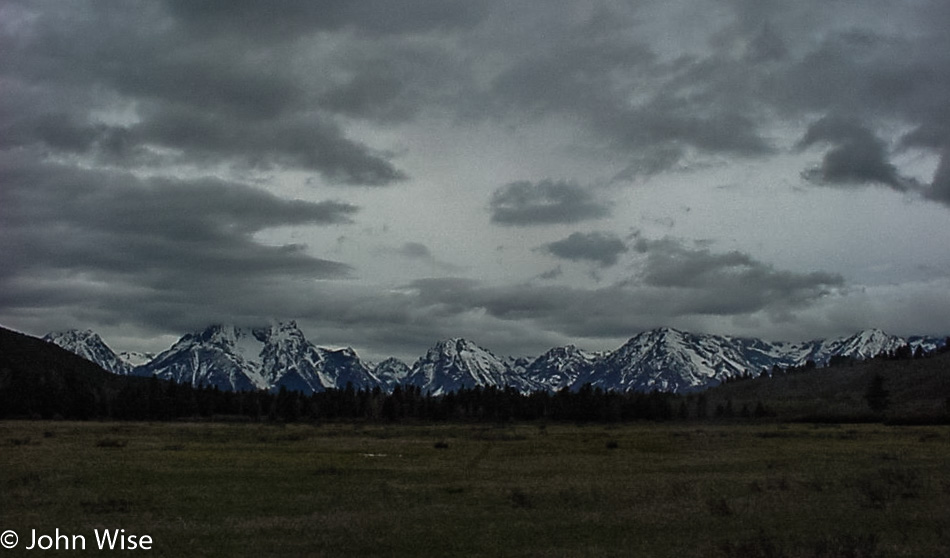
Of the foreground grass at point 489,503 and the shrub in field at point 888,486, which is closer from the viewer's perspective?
the foreground grass at point 489,503

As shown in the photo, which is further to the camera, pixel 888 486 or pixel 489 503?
pixel 888 486

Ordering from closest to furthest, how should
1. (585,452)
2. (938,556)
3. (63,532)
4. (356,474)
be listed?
(938,556) < (63,532) < (356,474) < (585,452)

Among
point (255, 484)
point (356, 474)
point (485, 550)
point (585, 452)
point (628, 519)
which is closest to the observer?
point (485, 550)

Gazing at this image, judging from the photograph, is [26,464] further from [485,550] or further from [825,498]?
[825,498]

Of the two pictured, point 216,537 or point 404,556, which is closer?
point 404,556

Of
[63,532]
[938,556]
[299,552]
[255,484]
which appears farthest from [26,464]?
[938,556]

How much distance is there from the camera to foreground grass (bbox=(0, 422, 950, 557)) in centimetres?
2652

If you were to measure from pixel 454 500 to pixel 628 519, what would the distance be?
29.0 feet

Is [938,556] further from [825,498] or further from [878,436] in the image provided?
[878,436]

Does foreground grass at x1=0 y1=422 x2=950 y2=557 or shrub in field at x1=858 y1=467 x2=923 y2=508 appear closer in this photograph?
foreground grass at x1=0 y1=422 x2=950 y2=557

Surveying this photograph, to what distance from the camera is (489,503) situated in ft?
119

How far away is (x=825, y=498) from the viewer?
121 ft

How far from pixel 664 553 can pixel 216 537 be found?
13.9 m

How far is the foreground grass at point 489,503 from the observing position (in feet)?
87.0
